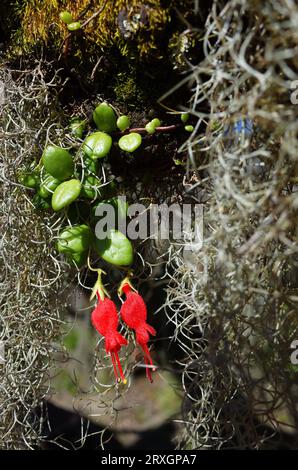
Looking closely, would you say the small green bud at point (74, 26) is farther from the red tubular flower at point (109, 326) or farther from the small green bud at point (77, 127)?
the red tubular flower at point (109, 326)

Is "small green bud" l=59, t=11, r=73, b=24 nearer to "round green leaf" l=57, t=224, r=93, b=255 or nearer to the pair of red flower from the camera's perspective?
"round green leaf" l=57, t=224, r=93, b=255

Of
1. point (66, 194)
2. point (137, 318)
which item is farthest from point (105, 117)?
point (137, 318)

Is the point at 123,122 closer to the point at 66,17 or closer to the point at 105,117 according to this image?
the point at 105,117

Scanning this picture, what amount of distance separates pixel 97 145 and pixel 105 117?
0.05m

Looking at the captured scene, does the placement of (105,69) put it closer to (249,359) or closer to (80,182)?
(80,182)

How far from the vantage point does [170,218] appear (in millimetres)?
1068

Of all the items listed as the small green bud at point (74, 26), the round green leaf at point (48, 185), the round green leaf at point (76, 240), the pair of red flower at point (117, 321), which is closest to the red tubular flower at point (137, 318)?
the pair of red flower at point (117, 321)

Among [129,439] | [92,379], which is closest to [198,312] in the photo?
[92,379]

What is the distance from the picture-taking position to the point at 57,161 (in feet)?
3.05

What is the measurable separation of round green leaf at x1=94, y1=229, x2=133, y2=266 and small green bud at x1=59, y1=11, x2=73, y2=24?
337 millimetres

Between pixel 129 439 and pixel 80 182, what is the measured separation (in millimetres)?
1344

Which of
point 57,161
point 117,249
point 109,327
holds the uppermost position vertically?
point 57,161

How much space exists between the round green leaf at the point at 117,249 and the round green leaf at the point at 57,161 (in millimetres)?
123

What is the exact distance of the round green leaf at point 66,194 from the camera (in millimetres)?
915
